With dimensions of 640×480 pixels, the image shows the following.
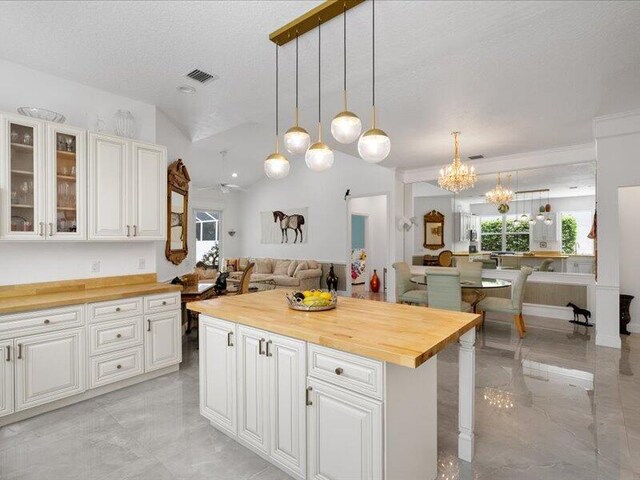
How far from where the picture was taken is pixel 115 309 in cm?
305

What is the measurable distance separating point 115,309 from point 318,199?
616 cm

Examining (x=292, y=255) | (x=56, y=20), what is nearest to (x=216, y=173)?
(x=292, y=255)

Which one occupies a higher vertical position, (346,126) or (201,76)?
(201,76)

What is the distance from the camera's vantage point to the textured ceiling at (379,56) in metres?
2.22

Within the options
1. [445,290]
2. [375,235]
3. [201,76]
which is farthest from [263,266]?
[201,76]

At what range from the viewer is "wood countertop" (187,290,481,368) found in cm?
150

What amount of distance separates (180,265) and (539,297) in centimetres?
579

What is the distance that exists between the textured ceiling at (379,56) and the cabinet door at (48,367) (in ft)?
7.38

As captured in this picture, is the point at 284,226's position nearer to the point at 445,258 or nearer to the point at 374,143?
the point at 445,258

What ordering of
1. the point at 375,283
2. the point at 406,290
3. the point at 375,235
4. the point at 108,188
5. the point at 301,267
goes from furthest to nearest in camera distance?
1. the point at 375,235
2. the point at 375,283
3. the point at 301,267
4. the point at 406,290
5. the point at 108,188

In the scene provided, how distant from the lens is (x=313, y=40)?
2.53 metres

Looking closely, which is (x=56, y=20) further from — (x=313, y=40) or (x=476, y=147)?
(x=476, y=147)

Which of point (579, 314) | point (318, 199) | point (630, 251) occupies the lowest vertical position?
point (579, 314)

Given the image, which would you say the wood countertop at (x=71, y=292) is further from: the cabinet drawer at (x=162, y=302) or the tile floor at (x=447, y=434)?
the tile floor at (x=447, y=434)
